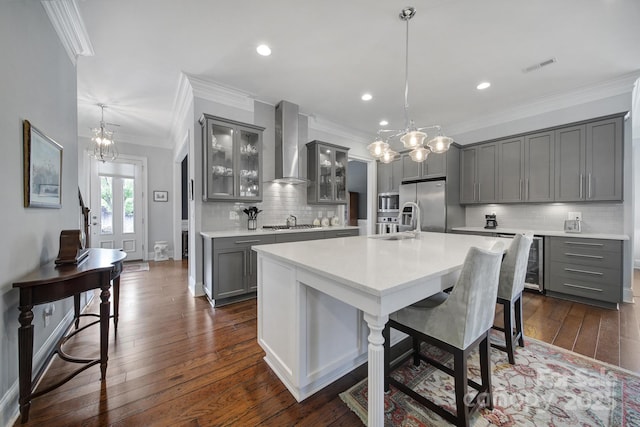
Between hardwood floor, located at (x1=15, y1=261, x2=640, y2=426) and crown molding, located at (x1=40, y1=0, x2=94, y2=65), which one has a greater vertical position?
crown molding, located at (x1=40, y1=0, x2=94, y2=65)

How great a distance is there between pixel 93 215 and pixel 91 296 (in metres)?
2.96

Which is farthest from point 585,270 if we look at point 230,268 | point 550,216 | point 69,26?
point 69,26

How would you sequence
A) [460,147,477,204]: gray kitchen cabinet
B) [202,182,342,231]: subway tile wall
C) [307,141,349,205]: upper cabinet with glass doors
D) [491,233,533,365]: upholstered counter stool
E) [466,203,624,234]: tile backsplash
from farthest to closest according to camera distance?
1. [460,147,477,204]: gray kitchen cabinet
2. [307,141,349,205]: upper cabinet with glass doors
3. [202,182,342,231]: subway tile wall
4. [466,203,624,234]: tile backsplash
5. [491,233,533,365]: upholstered counter stool

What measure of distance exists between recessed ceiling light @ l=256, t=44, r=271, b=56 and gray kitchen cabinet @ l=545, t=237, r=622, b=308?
4.31 m

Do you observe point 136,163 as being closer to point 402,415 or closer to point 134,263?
point 134,263

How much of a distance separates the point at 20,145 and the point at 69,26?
4.61ft

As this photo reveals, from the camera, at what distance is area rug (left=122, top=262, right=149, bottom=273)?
4.59 meters

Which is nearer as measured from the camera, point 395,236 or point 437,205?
point 395,236

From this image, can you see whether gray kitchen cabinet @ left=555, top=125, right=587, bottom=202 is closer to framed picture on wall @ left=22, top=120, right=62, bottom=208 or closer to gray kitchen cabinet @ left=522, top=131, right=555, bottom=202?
gray kitchen cabinet @ left=522, top=131, right=555, bottom=202

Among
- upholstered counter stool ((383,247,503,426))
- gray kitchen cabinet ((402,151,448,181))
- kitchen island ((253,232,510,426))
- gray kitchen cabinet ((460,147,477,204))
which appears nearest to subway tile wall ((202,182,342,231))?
gray kitchen cabinet ((402,151,448,181))

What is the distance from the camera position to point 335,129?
16.1 feet

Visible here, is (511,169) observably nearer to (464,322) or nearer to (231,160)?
(464,322)

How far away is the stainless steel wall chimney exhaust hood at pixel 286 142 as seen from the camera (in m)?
3.81

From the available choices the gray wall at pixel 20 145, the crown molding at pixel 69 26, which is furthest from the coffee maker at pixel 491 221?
the crown molding at pixel 69 26
